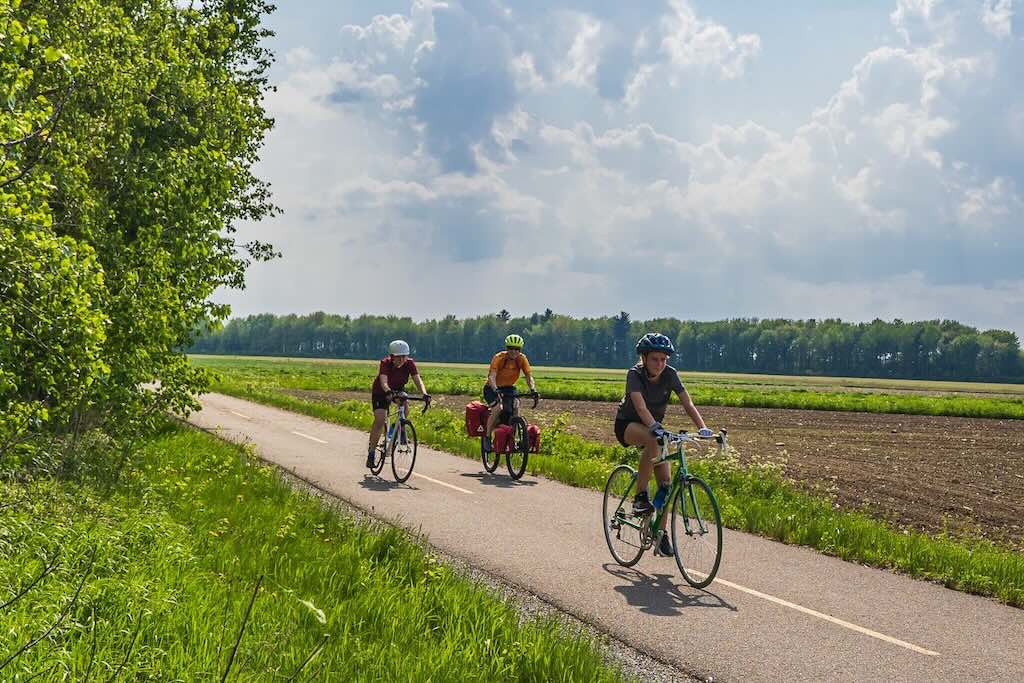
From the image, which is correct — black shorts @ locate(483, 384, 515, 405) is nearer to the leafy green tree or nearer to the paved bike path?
the paved bike path

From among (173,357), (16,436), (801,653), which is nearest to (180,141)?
(173,357)

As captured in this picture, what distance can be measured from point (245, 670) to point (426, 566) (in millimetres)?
2954

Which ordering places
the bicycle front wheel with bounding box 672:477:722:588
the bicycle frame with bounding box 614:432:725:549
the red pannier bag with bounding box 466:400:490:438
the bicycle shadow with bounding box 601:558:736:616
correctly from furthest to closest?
1. the red pannier bag with bounding box 466:400:490:438
2. the bicycle frame with bounding box 614:432:725:549
3. the bicycle front wheel with bounding box 672:477:722:588
4. the bicycle shadow with bounding box 601:558:736:616

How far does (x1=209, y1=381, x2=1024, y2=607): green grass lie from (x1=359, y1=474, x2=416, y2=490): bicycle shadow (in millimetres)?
2890

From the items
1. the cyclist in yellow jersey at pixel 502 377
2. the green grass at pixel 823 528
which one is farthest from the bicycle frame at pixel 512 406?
the green grass at pixel 823 528

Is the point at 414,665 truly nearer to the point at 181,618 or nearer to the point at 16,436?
the point at 181,618

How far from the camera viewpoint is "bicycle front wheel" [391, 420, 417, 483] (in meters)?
14.3

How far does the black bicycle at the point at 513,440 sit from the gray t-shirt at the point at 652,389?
5989mm

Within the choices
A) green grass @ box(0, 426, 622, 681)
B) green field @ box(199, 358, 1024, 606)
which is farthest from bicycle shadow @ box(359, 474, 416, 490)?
green grass @ box(0, 426, 622, 681)

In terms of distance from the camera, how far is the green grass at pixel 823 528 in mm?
8508

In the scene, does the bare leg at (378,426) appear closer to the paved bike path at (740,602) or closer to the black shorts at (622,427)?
the paved bike path at (740,602)

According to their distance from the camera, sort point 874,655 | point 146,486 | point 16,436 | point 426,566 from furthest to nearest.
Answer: point 146,486 < point 426,566 < point 16,436 < point 874,655

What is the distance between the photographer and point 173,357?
38.5ft

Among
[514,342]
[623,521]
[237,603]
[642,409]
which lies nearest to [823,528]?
[623,521]
